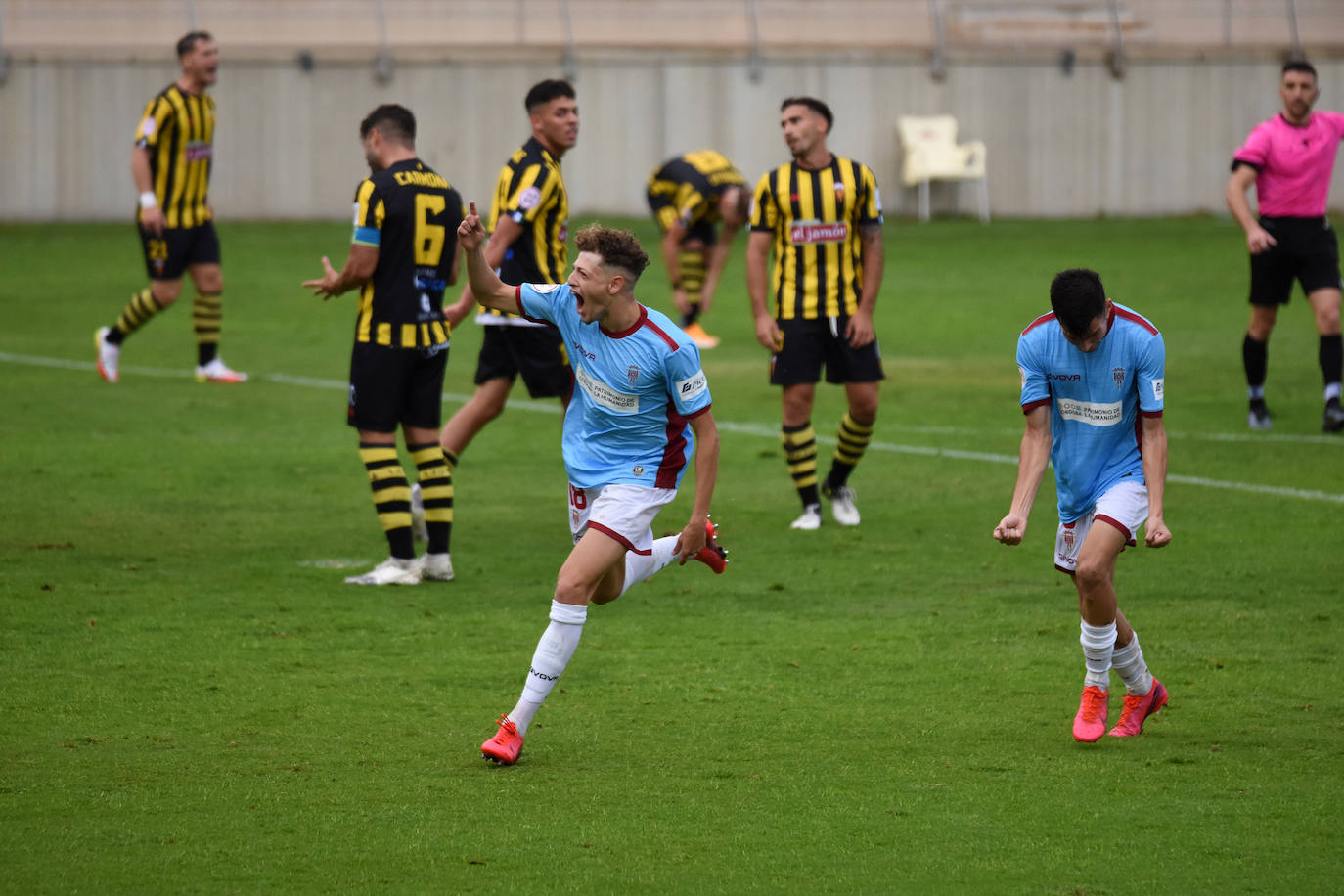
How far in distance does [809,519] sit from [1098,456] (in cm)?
386

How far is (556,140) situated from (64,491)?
3617 millimetres

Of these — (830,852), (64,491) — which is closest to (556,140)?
(64,491)

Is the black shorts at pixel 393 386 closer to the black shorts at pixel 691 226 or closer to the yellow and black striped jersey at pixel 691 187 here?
the yellow and black striped jersey at pixel 691 187

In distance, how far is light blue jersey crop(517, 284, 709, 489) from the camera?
5949mm

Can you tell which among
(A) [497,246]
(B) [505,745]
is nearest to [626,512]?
(B) [505,745]

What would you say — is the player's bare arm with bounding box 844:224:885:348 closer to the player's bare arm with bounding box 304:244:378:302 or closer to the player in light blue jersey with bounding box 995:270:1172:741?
the player's bare arm with bounding box 304:244:378:302

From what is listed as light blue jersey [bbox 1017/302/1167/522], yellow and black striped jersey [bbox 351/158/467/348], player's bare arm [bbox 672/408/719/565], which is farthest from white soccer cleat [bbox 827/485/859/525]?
player's bare arm [bbox 672/408/719/565]

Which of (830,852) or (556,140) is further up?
(556,140)

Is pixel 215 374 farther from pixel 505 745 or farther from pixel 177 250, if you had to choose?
pixel 505 745

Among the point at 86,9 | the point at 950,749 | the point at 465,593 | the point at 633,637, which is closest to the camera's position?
the point at 950,749

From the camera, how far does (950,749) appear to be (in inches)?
229

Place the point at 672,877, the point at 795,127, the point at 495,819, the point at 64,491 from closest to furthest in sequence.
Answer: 1. the point at 672,877
2. the point at 495,819
3. the point at 795,127
4. the point at 64,491

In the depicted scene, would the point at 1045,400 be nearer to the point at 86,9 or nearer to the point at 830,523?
the point at 830,523

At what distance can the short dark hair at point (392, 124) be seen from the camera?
829 centimetres
